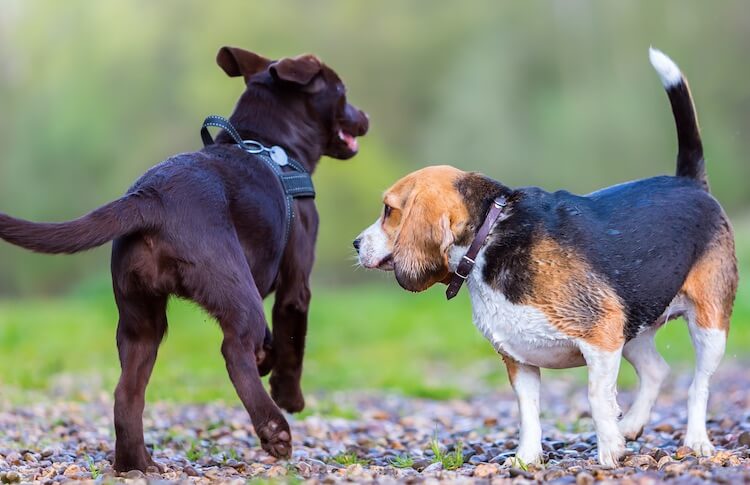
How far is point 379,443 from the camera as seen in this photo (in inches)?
244

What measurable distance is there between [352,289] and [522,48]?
6.15m

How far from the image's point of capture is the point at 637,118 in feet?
63.7

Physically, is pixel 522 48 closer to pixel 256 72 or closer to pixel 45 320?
pixel 45 320

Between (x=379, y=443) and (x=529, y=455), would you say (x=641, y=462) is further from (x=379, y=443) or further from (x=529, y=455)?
(x=379, y=443)

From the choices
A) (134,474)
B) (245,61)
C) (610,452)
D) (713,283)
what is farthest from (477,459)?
(245,61)

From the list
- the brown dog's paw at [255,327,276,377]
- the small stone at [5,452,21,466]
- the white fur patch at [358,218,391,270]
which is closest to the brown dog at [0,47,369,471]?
the brown dog's paw at [255,327,276,377]

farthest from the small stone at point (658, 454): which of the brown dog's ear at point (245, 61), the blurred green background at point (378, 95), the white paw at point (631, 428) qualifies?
the blurred green background at point (378, 95)

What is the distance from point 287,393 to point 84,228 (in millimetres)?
1800

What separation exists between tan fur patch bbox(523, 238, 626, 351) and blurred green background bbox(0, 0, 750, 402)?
41.6ft

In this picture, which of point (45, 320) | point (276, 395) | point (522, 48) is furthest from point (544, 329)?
point (522, 48)

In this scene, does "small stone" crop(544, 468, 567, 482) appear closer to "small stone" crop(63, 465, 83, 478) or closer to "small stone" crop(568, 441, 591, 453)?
"small stone" crop(568, 441, 591, 453)

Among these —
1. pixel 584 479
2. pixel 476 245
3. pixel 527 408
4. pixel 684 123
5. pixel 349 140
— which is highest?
pixel 349 140

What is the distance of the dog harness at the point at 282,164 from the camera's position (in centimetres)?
543

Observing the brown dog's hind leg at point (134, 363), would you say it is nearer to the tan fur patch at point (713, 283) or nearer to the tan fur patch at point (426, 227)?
the tan fur patch at point (426, 227)
